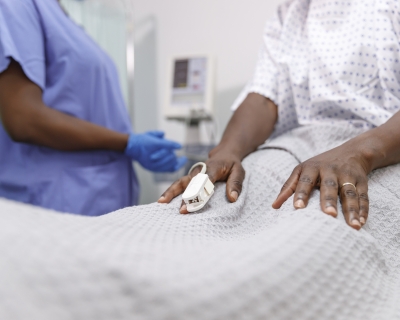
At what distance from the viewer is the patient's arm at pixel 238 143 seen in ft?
1.93

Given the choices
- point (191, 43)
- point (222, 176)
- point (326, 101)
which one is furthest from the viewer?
point (191, 43)

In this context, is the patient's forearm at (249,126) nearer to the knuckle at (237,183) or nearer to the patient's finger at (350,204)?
the knuckle at (237,183)

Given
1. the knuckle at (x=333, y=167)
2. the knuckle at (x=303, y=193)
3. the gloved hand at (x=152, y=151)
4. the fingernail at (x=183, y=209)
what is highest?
the knuckle at (x=333, y=167)

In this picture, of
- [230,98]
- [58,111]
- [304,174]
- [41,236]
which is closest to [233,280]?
[41,236]

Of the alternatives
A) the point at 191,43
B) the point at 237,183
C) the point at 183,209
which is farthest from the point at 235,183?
the point at 191,43

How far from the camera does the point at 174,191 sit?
0.59 metres

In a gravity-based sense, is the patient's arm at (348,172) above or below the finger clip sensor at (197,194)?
above

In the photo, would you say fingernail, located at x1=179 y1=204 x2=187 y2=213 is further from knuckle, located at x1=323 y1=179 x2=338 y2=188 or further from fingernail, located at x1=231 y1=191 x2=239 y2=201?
knuckle, located at x1=323 y1=179 x2=338 y2=188

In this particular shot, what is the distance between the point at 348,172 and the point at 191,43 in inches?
71.4

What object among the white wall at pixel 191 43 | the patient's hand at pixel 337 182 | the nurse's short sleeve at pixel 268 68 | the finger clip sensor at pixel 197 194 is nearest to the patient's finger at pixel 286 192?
the patient's hand at pixel 337 182

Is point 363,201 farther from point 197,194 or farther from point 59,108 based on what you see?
point 59,108

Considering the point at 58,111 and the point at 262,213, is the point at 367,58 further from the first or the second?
the point at 58,111

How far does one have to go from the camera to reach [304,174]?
49 centimetres

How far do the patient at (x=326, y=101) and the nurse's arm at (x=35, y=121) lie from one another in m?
0.40
